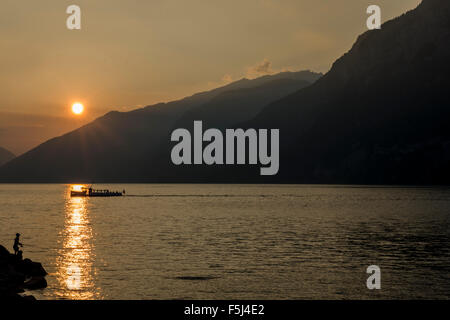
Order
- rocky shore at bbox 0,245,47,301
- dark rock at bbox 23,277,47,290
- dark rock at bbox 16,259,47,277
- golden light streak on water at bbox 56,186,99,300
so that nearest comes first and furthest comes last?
1. rocky shore at bbox 0,245,47,301
2. golden light streak on water at bbox 56,186,99,300
3. dark rock at bbox 23,277,47,290
4. dark rock at bbox 16,259,47,277

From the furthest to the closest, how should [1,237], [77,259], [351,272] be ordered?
[1,237] → [77,259] → [351,272]

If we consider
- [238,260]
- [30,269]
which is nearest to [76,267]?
[30,269]

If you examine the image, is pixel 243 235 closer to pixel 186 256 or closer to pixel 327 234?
pixel 327 234

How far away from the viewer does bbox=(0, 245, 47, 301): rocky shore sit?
35.7m

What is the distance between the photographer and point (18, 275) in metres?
38.1

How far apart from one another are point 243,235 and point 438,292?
42.4 metres

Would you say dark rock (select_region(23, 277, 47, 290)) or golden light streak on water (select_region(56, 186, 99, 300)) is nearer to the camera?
golden light streak on water (select_region(56, 186, 99, 300))

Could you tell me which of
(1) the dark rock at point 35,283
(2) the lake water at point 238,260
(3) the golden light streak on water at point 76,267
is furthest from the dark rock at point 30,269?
(1) the dark rock at point 35,283

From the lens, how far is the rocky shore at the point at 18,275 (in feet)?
117

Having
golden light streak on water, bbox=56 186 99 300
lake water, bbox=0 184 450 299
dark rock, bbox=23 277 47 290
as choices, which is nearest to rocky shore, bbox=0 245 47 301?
dark rock, bbox=23 277 47 290

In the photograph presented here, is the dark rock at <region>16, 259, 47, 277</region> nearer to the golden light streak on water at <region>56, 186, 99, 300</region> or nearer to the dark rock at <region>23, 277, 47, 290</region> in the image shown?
the golden light streak on water at <region>56, 186, 99, 300</region>

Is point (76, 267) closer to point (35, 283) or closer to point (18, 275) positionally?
point (18, 275)
